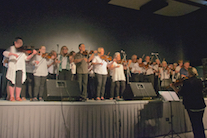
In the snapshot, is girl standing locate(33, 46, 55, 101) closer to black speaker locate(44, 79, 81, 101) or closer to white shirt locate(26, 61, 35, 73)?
white shirt locate(26, 61, 35, 73)

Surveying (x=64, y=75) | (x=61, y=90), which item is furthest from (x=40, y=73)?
(x=61, y=90)

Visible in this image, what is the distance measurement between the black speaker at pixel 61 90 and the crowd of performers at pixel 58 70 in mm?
478

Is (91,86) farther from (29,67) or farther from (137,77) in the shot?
(29,67)

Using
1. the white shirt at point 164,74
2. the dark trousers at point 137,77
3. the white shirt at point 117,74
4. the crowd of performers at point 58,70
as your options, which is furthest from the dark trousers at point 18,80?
the white shirt at point 164,74

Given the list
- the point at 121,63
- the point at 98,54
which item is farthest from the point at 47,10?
the point at 121,63

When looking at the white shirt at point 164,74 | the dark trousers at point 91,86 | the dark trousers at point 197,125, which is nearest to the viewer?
the dark trousers at point 197,125

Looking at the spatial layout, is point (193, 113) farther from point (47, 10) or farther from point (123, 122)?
point (47, 10)

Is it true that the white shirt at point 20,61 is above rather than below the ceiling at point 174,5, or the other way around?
below

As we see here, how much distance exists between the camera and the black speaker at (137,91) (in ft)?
12.7

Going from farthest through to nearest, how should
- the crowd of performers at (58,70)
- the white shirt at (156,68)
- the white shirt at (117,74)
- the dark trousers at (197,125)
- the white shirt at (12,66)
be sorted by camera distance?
the white shirt at (156,68)
the white shirt at (117,74)
the crowd of performers at (58,70)
the white shirt at (12,66)
the dark trousers at (197,125)

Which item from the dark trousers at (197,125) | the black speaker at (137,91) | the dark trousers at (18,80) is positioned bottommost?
the dark trousers at (197,125)

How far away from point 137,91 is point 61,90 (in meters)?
1.68

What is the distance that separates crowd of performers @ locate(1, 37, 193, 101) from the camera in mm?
3407

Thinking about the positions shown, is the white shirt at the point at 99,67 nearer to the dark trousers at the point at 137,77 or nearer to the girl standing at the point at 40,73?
the girl standing at the point at 40,73
